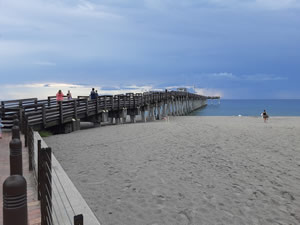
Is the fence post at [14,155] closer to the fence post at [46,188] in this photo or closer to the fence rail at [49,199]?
the fence rail at [49,199]

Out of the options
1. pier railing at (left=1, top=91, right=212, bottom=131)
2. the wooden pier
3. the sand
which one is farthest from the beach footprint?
pier railing at (left=1, top=91, right=212, bottom=131)

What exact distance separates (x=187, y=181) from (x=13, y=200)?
17.9 ft

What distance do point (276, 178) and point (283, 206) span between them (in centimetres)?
191

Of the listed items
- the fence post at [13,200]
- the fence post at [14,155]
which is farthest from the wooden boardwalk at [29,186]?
the fence post at [13,200]

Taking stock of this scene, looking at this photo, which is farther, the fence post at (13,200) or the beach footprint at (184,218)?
the beach footprint at (184,218)

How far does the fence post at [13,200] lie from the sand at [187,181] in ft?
9.09

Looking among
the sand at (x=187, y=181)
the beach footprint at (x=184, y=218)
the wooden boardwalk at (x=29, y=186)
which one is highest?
the wooden boardwalk at (x=29, y=186)

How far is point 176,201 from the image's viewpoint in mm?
5820

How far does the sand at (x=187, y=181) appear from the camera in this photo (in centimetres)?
525

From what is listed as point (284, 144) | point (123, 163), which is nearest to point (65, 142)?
point (123, 163)

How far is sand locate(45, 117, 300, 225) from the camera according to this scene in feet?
17.2

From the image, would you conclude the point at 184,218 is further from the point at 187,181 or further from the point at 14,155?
the point at 14,155

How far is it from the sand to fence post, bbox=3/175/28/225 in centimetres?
277

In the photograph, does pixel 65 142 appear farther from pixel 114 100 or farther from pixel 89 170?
pixel 114 100
